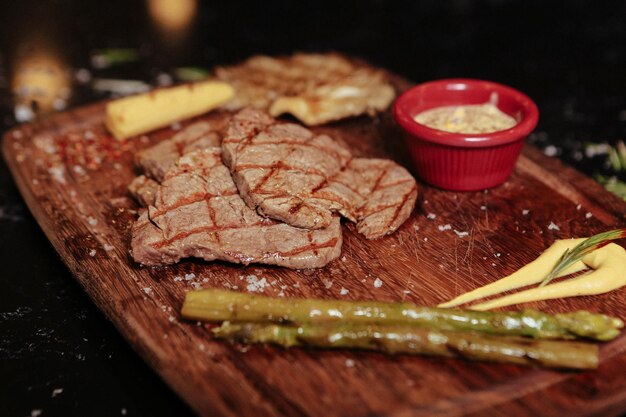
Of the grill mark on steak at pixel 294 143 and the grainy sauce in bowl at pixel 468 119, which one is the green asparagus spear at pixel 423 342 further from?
the grainy sauce in bowl at pixel 468 119

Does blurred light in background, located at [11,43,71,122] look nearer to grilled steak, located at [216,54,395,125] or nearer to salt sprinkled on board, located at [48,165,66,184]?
salt sprinkled on board, located at [48,165,66,184]

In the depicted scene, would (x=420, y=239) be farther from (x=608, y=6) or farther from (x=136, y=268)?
(x=608, y=6)

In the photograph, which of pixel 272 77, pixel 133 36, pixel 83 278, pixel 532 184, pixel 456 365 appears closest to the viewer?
pixel 456 365

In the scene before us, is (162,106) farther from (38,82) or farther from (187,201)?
(38,82)

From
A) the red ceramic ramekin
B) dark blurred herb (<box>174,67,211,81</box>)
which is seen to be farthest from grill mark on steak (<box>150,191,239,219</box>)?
→ dark blurred herb (<box>174,67,211,81</box>)

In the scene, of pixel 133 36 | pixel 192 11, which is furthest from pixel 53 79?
pixel 192 11

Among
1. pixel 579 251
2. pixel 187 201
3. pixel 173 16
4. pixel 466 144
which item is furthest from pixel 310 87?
pixel 173 16
